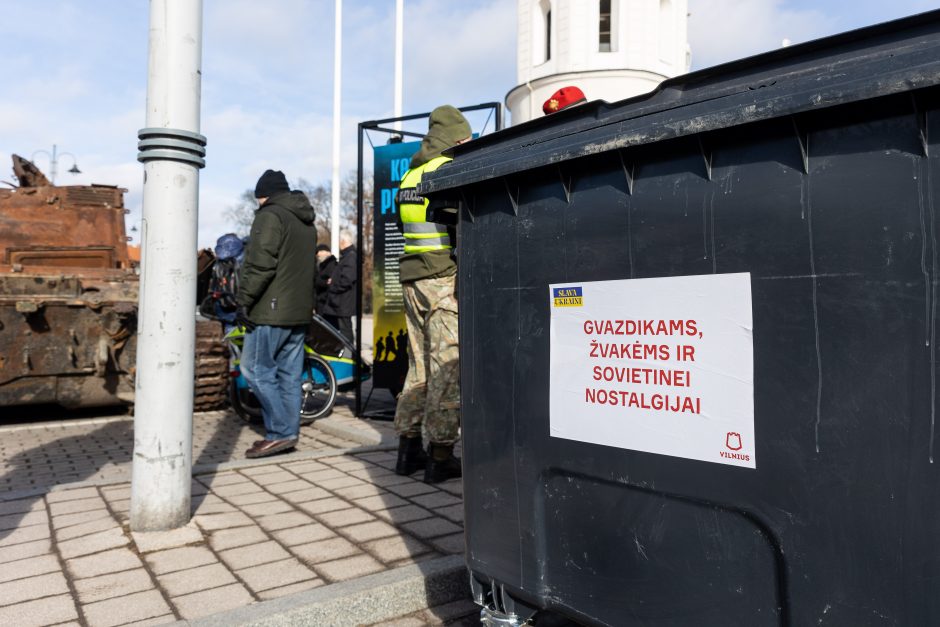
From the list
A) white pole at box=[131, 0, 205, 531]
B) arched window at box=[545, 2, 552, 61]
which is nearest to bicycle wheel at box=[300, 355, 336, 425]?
white pole at box=[131, 0, 205, 531]

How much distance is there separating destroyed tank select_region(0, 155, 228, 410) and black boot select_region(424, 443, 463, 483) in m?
3.82

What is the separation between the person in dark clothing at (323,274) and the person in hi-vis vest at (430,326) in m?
4.64

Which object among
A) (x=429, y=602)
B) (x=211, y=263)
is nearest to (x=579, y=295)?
(x=429, y=602)

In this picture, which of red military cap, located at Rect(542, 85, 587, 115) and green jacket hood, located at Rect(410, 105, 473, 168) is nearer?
red military cap, located at Rect(542, 85, 587, 115)

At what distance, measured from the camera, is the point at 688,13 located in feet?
130

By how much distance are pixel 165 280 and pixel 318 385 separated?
12.4ft

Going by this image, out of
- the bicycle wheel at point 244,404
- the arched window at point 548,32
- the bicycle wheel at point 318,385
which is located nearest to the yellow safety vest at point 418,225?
the bicycle wheel at point 318,385

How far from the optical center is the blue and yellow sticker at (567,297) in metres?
2.21

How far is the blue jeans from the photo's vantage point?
561 centimetres

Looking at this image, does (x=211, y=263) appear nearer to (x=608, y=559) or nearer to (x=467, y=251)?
(x=467, y=251)

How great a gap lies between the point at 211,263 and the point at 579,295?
27.7 ft

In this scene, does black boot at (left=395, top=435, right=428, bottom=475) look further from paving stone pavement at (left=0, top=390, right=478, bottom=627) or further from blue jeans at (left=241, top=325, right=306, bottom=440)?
blue jeans at (left=241, top=325, right=306, bottom=440)

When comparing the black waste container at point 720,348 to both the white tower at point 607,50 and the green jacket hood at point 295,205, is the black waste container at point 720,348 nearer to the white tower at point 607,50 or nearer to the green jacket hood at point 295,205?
the green jacket hood at point 295,205

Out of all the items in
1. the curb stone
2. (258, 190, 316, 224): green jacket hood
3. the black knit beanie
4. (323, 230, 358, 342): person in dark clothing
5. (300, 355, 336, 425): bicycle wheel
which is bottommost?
the curb stone
